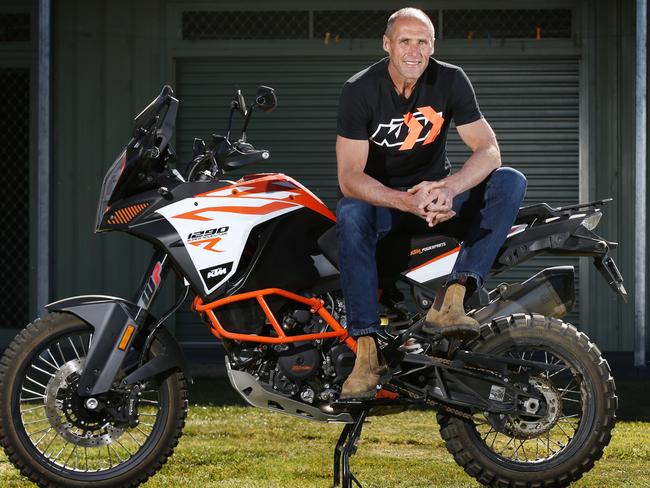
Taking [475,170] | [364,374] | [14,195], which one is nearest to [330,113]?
[14,195]

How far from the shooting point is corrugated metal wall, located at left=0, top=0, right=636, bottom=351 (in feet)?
37.8

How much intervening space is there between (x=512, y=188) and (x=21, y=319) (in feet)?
24.9

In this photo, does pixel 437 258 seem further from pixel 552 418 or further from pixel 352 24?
pixel 352 24

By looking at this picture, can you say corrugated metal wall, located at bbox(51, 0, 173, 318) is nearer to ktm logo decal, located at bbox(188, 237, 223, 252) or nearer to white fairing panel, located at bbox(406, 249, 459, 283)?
ktm logo decal, located at bbox(188, 237, 223, 252)

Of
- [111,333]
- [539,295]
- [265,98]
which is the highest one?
[265,98]

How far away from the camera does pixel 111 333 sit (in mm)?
5258

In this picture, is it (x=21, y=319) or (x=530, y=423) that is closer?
(x=530, y=423)

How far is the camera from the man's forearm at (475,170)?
4.97 meters

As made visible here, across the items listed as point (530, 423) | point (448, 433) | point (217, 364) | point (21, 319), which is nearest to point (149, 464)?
point (448, 433)

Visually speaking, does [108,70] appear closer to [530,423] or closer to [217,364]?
[217,364]

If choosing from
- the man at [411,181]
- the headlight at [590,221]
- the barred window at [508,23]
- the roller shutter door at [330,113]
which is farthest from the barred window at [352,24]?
the headlight at [590,221]

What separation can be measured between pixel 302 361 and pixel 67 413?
102 cm

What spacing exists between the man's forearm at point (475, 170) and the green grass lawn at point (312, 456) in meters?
1.20

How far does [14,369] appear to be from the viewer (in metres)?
5.20
